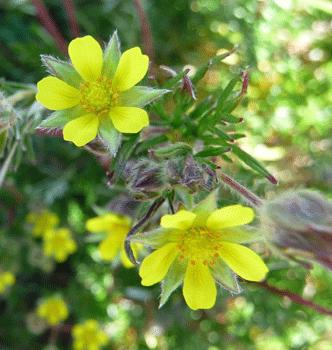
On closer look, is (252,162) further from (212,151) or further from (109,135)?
(109,135)

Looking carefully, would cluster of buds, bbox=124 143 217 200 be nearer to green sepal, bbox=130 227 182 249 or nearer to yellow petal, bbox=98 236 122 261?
green sepal, bbox=130 227 182 249

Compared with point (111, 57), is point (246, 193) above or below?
below

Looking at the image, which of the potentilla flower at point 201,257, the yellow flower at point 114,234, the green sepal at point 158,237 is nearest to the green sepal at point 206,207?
the potentilla flower at point 201,257

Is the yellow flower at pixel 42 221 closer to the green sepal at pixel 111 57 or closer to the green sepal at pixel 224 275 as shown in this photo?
the green sepal at pixel 111 57

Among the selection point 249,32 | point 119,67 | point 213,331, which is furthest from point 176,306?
point 249,32

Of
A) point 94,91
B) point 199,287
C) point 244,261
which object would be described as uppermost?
point 94,91

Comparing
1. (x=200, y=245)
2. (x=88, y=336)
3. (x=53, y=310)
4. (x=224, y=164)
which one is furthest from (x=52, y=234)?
(x=200, y=245)

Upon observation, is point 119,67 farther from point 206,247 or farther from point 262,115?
point 262,115
